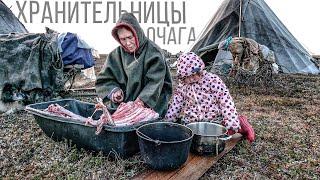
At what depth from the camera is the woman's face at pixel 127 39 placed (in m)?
3.32

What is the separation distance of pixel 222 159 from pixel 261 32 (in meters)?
7.55

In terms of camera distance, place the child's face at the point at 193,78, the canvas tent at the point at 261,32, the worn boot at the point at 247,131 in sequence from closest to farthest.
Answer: the child's face at the point at 193,78, the worn boot at the point at 247,131, the canvas tent at the point at 261,32

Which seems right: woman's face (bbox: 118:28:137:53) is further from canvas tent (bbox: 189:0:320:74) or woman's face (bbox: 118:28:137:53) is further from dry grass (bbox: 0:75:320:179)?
canvas tent (bbox: 189:0:320:74)

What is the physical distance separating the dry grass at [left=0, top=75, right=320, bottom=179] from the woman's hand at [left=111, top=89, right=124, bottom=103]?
643 mm

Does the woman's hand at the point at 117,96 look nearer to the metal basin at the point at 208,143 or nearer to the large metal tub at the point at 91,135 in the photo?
the large metal tub at the point at 91,135

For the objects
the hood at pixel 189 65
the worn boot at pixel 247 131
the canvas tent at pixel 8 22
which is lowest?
the worn boot at pixel 247 131

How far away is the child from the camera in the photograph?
10.6 feet

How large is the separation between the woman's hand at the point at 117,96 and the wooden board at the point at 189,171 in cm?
99

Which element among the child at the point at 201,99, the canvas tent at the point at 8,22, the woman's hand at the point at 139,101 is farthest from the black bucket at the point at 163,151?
the canvas tent at the point at 8,22

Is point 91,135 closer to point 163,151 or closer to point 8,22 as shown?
point 163,151

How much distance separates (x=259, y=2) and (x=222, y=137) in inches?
329

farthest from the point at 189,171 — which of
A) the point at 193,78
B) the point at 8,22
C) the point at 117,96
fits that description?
the point at 8,22

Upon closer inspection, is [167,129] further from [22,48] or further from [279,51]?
[279,51]

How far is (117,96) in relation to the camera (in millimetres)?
3477
